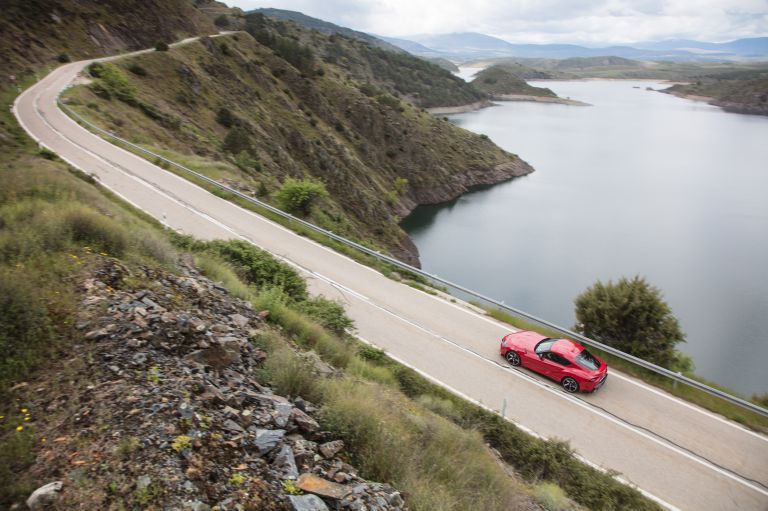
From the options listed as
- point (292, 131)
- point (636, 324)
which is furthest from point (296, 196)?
point (292, 131)

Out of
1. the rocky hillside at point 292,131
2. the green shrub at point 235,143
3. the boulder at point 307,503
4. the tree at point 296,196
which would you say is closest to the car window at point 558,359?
the boulder at point 307,503

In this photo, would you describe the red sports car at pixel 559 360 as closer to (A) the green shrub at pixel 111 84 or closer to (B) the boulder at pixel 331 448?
(B) the boulder at pixel 331 448

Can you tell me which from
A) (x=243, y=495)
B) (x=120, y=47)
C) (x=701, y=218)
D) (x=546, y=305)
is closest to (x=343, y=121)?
(x=120, y=47)

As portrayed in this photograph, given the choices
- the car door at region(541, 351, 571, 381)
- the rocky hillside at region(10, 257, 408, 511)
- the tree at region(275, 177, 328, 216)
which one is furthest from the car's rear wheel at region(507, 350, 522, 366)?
the tree at region(275, 177, 328, 216)

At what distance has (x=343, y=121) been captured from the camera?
65.8 meters

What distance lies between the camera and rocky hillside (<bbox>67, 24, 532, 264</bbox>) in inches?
1316

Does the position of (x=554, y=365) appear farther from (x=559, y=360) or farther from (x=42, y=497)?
(x=42, y=497)

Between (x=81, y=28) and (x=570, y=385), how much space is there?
62.1 meters

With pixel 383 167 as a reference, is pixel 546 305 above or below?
below

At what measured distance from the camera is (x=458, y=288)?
642 inches

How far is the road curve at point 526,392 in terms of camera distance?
376 inches

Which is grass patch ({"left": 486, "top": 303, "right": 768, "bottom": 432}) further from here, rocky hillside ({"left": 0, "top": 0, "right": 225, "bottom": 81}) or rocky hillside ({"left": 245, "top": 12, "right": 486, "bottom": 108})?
rocky hillside ({"left": 245, "top": 12, "right": 486, "bottom": 108})

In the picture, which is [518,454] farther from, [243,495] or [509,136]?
[509,136]

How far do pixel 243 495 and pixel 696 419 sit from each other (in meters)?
11.8
